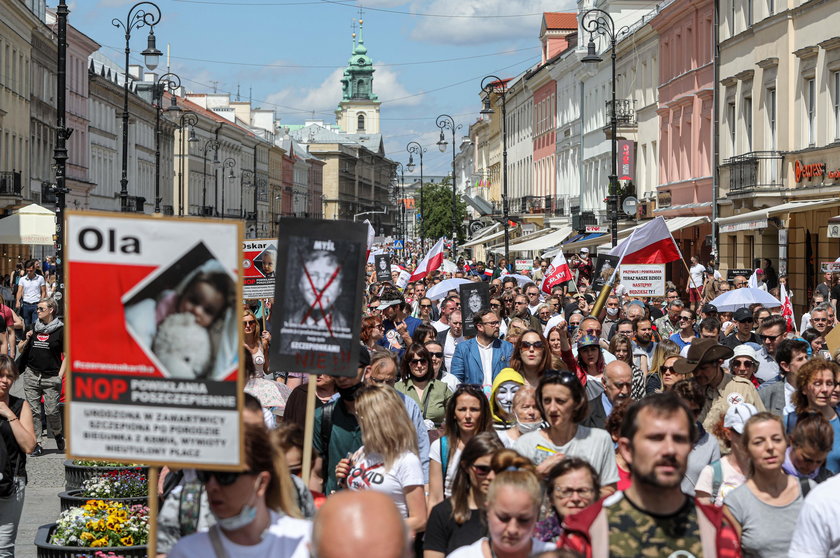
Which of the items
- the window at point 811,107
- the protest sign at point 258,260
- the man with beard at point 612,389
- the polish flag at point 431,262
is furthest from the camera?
the window at point 811,107

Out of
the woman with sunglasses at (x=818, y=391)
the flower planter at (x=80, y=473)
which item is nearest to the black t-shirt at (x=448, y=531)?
the woman with sunglasses at (x=818, y=391)

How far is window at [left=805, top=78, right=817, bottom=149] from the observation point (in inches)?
1324

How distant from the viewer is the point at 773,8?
36.4m

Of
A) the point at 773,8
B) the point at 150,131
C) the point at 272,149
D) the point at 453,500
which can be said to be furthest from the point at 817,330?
the point at 272,149

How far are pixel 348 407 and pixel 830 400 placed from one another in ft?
8.71

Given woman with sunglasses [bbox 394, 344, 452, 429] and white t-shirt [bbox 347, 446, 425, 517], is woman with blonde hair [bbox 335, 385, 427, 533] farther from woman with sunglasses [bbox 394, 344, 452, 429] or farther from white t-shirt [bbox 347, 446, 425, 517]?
woman with sunglasses [bbox 394, 344, 452, 429]

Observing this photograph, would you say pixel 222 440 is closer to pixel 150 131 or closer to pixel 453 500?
pixel 453 500

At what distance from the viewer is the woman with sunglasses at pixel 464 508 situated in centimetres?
652

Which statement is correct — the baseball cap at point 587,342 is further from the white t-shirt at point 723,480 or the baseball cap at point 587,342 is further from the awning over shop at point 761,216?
the awning over shop at point 761,216

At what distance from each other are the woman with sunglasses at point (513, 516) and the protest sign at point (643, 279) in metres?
16.0

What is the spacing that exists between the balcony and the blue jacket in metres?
23.8

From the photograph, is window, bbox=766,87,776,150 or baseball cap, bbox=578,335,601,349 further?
window, bbox=766,87,776,150

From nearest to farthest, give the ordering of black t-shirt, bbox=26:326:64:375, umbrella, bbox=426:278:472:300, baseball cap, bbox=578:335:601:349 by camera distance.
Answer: baseball cap, bbox=578:335:601:349 → black t-shirt, bbox=26:326:64:375 → umbrella, bbox=426:278:472:300

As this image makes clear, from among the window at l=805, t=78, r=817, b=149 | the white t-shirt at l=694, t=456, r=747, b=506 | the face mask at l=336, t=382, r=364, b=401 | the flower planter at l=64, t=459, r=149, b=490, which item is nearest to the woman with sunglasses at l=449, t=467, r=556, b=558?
the white t-shirt at l=694, t=456, r=747, b=506
